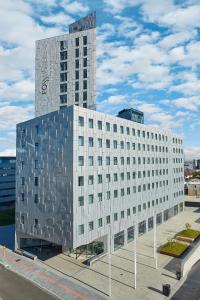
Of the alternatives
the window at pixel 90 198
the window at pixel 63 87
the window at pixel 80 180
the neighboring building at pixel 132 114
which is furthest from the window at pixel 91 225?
the window at pixel 63 87

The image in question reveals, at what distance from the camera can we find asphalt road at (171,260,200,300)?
34.4m

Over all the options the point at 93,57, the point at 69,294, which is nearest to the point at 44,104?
the point at 93,57

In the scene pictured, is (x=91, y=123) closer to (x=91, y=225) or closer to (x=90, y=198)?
(x=90, y=198)

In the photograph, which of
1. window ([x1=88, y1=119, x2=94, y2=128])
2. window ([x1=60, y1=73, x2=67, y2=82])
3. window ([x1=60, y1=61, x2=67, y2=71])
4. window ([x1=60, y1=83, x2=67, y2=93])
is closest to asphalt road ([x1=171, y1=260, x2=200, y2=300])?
window ([x1=88, y1=119, x2=94, y2=128])

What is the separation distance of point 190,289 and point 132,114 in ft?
132

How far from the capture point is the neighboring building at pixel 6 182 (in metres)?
115

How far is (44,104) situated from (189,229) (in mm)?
46298

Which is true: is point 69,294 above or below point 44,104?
below

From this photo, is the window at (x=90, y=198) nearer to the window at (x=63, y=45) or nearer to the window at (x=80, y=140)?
the window at (x=80, y=140)

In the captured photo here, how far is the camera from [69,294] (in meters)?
35.0

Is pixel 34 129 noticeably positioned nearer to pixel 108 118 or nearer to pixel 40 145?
pixel 40 145

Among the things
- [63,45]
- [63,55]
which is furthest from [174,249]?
[63,45]

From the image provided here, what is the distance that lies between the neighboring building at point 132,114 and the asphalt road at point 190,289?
36.6 metres

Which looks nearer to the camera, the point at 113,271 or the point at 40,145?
the point at 113,271
